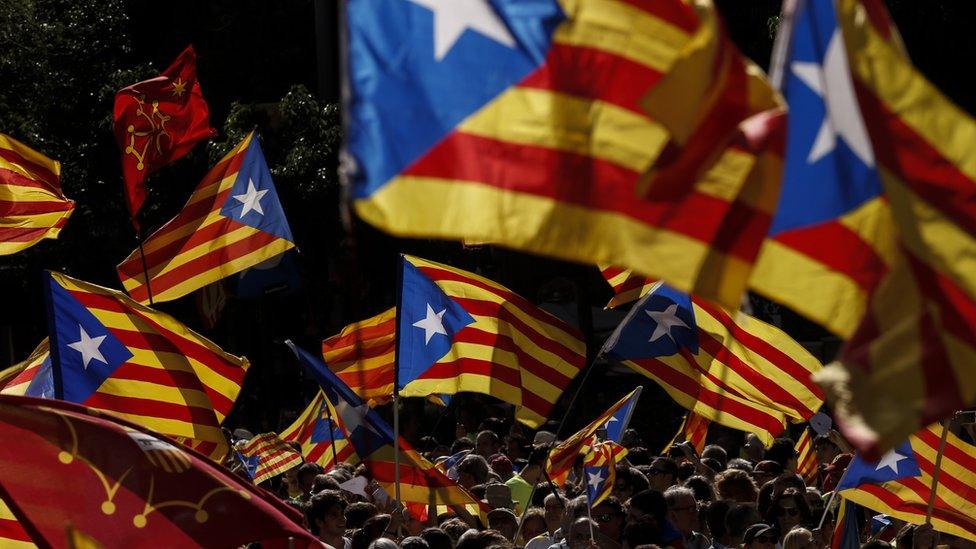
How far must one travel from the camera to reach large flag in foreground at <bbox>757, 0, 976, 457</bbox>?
432cm

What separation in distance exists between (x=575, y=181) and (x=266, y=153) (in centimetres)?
2246

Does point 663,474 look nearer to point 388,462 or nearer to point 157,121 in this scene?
point 388,462

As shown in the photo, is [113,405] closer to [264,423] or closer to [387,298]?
[264,423]

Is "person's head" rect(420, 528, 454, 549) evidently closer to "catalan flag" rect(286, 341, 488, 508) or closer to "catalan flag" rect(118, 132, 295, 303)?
"catalan flag" rect(286, 341, 488, 508)

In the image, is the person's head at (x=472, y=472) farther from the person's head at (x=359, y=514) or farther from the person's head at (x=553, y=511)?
the person's head at (x=359, y=514)

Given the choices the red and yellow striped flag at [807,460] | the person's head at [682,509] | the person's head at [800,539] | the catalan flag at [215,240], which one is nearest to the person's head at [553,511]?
the person's head at [682,509]

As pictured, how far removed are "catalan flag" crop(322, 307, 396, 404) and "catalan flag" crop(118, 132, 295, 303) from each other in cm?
94

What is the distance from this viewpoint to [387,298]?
30578mm

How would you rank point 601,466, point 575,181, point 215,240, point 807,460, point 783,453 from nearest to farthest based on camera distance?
point 575,181 → point 601,466 → point 783,453 → point 807,460 → point 215,240

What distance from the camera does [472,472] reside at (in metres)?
11.2

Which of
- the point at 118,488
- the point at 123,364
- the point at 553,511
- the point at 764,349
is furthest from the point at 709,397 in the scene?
the point at 118,488

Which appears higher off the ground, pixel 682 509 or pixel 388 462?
pixel 682 509

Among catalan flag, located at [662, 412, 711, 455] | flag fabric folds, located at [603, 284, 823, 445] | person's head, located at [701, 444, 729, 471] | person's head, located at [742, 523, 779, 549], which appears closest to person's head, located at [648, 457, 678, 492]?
flag fabric folds, located at [603, 284, 823, 445]

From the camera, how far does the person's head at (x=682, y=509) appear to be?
8750mm
